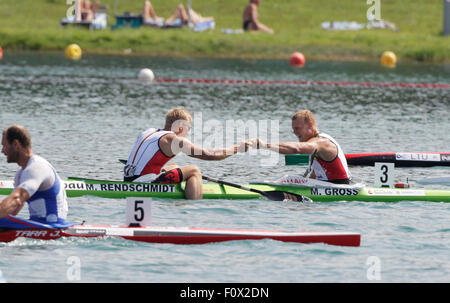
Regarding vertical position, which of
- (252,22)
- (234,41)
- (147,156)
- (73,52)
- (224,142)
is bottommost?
(224,142)

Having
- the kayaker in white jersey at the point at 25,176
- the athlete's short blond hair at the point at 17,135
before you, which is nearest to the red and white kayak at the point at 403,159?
the kayaker in white jersey at the point at 25,176

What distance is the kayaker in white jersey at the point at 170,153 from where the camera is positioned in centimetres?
1542

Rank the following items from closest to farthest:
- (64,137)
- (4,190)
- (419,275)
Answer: (419,275), (4,190), (64,137)

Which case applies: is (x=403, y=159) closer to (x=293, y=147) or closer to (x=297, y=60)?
(x=293, y=147)

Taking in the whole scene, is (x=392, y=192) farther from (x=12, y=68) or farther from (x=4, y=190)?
(x=12, y=68)

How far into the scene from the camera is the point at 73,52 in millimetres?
45688

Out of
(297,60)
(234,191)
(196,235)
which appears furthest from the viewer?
(297,60)

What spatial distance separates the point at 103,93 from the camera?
112 feet

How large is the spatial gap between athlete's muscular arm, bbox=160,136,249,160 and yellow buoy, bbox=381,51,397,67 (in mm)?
31233

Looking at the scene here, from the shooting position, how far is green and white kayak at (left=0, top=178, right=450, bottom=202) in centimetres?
1588

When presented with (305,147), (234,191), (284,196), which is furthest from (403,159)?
(234,191)

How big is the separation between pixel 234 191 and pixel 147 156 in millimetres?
1687

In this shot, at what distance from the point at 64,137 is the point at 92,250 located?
1197 cm

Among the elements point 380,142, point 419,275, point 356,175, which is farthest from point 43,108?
point 419,275
